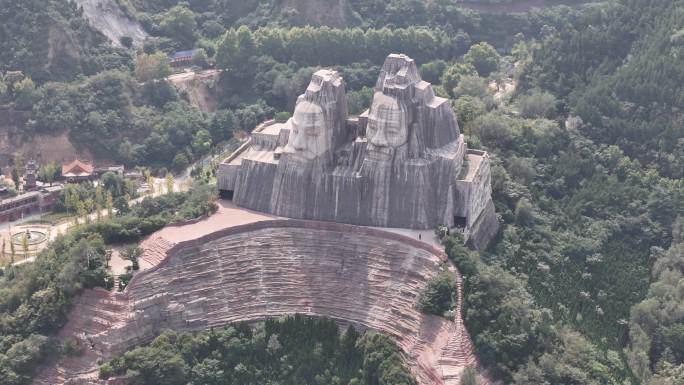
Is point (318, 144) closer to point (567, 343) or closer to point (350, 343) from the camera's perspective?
point (350, 343)

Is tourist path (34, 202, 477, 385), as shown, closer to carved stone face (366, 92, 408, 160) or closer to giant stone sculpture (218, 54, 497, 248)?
giant stone sculpture (218, 54, 497, 248)

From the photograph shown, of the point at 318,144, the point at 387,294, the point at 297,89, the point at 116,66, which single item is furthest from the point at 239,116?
the point at 387,294

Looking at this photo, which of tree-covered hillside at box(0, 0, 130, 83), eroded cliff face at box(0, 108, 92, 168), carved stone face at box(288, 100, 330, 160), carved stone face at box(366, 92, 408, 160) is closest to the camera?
carved stone face at box(366, 92, 408, 160)

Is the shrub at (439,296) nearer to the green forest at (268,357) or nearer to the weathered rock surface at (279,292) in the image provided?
the weathered rock surface at (279,292)

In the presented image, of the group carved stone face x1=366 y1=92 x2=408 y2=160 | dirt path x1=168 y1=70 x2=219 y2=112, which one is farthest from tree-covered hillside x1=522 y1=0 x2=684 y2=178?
dirt path x1=168 y1=70 x2=219 y2=112

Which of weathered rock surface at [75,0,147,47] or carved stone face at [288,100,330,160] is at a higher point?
weathered rock surface at [75,0,147,47]
